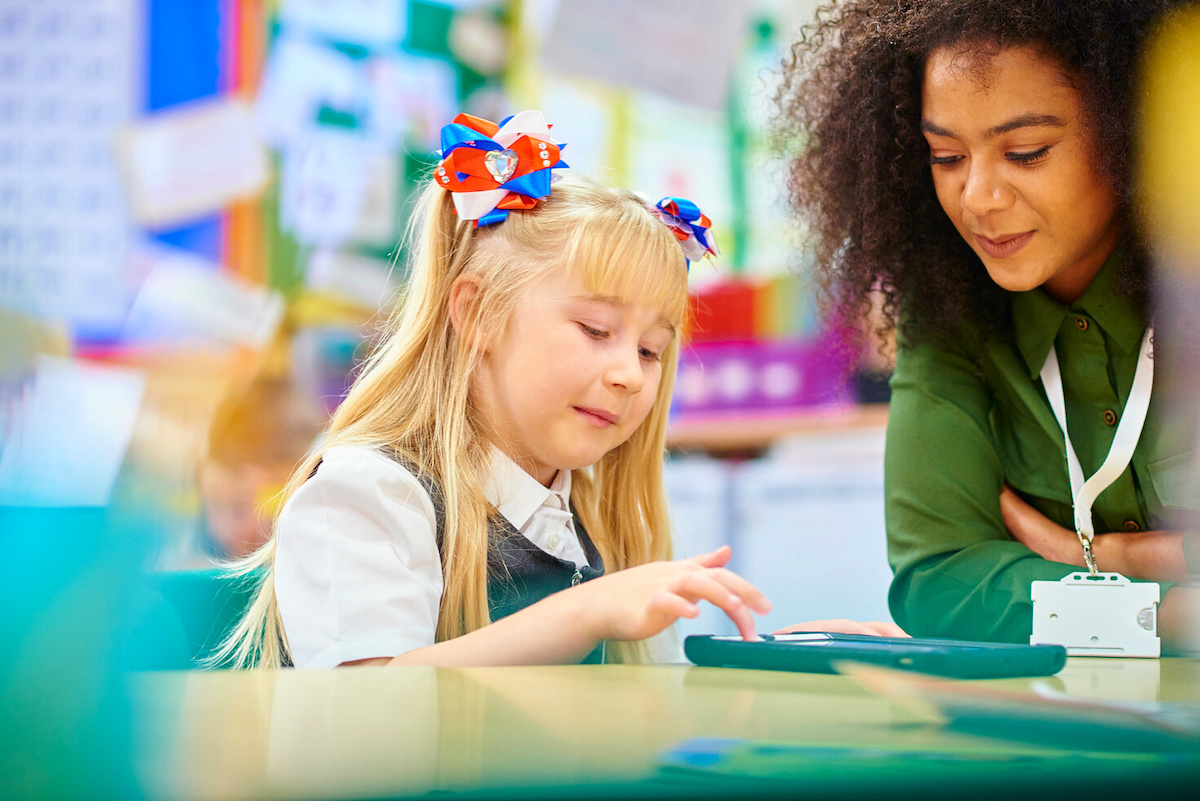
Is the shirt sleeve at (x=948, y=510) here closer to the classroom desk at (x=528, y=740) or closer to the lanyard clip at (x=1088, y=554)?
the lanyard clip at (x=1088, y=554)

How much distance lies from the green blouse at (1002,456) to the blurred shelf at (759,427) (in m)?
1.10

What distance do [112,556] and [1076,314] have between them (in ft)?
3.69

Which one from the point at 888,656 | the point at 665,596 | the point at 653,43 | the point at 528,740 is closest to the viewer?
the point at 528,740

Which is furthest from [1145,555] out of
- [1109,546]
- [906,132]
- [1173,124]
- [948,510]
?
[906,132]

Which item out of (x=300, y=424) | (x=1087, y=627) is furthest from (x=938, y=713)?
(x=300, y=424)

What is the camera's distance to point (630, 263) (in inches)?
43.9

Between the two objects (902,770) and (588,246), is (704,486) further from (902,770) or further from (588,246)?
(902,770)

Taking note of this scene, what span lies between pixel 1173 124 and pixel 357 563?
33.5 inches

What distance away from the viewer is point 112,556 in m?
0.20

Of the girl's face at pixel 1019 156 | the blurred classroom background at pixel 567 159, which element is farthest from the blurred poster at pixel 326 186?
the girl's face at pixel 1019 156

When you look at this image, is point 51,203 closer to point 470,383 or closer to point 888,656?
point 888,656

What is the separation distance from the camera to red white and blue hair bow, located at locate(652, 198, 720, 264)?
123 centimetres

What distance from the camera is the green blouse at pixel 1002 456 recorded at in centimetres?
108

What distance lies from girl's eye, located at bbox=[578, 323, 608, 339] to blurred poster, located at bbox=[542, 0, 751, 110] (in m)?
1.68
